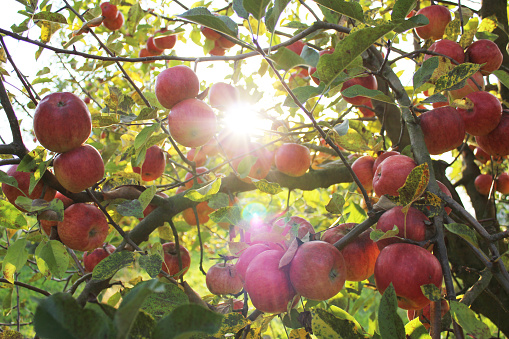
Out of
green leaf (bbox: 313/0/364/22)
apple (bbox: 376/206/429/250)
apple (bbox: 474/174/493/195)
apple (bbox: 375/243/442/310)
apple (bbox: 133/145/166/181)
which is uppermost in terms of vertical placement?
green leaf (bbox: 313/0/364/22)

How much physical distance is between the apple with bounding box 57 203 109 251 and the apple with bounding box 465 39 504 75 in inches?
58.2

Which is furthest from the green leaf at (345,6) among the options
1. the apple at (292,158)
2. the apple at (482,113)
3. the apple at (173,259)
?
the apple at (173,259)

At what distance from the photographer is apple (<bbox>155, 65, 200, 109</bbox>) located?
1.04 meters

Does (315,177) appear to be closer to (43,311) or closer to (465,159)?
(465,159)

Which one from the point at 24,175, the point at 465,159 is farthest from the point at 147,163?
the point at 465,159

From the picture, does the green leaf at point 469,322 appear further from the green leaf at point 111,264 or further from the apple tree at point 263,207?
the green leaf at point 111,264

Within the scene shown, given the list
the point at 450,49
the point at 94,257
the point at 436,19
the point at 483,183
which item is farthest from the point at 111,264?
the point at 483,183

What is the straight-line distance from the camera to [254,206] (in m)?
1.10

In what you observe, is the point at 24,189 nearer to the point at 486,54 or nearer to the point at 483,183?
the point at 486,54

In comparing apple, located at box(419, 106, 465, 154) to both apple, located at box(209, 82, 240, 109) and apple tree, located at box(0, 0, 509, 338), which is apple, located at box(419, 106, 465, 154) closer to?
apple tree, located at box(0, 0, 509, 338)

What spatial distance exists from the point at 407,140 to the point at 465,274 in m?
0.76

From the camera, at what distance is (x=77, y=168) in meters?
0.96

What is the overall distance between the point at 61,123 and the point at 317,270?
80 cm

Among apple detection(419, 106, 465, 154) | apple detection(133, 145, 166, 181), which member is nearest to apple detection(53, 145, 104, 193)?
apple detection(133, 145, 166, 181)
